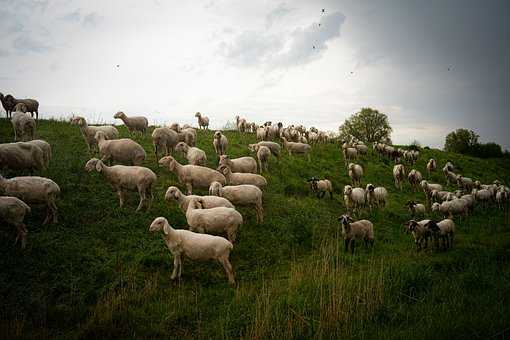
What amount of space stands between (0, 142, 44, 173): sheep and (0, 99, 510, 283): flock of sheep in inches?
1.1

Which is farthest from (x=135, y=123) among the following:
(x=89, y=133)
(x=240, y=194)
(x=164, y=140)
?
(x=240, y=194)

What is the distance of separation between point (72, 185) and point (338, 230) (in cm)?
1019

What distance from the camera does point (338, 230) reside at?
1338 centimetres

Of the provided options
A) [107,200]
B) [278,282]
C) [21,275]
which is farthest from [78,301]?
[107,200]

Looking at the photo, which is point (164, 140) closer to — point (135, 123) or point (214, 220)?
point (135, 123)

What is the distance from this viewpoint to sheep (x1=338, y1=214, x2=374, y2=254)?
1188 centimetres

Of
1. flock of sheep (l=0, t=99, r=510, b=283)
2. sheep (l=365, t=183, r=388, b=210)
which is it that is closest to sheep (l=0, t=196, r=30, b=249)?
flock of sheep (l=0, t=99, r=510, b=283)

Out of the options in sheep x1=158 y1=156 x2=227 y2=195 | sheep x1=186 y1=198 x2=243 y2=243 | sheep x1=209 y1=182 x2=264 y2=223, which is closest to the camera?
sheep x1=186 y1=198 x2=243 y2=243

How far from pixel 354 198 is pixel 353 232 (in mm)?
5330

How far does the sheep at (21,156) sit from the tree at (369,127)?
56.9m

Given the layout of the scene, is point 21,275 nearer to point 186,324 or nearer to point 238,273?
point 186,324

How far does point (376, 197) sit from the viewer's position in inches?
741

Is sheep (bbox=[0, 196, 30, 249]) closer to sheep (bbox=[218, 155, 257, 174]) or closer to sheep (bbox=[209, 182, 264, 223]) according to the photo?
sheep (bbox=[209, 182, 264, 223])

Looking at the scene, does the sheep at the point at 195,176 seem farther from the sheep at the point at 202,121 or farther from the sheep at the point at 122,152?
the sheep at the point at 202,121
